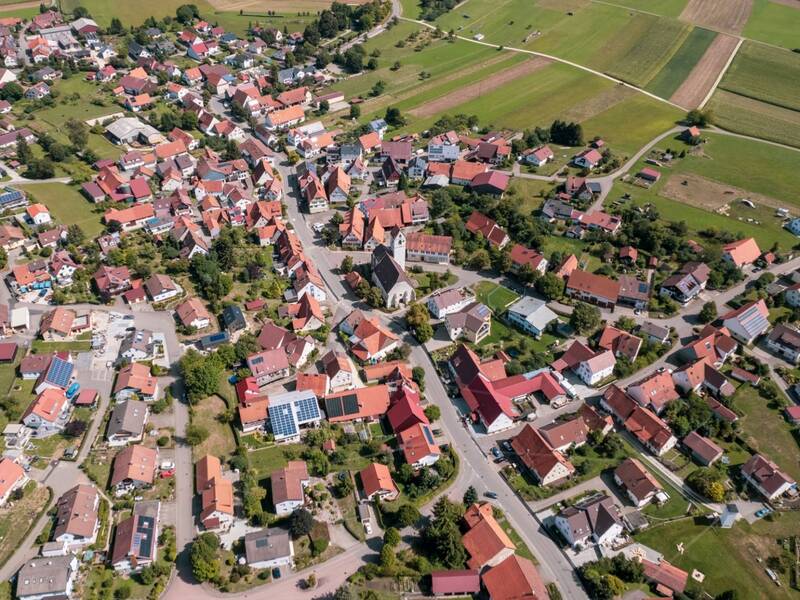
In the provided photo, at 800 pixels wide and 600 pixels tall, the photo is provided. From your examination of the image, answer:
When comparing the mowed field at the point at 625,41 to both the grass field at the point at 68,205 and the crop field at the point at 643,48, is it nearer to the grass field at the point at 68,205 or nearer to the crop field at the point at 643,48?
the crop field at the point at 643,48

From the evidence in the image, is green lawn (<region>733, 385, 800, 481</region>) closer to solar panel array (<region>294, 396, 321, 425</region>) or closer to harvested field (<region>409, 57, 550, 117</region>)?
solar panel array (<region>294, 396, 321, 425</region>)

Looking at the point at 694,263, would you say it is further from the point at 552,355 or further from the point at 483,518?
the point at 483,518

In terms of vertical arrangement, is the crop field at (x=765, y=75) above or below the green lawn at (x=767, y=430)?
above

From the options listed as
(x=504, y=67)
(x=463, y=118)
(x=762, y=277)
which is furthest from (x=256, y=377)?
(x=504, y=67)

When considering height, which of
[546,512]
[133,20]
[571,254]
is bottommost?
[546,512]

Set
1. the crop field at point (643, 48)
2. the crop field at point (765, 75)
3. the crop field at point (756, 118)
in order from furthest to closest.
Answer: the crop field at point (643, 48) → the crop field at point (765, 75) → the crop field at point (756, 118)

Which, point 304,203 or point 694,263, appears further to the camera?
point 304,203

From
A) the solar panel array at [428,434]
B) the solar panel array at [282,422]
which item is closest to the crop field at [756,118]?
the solar panel array at [428,434]
